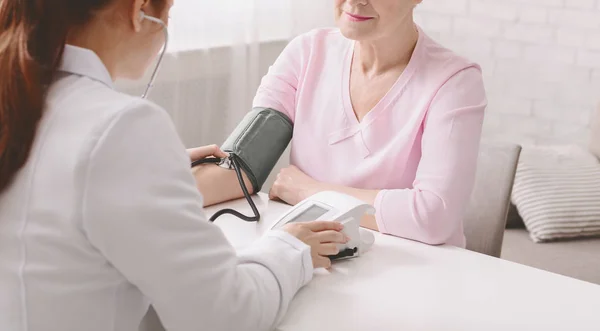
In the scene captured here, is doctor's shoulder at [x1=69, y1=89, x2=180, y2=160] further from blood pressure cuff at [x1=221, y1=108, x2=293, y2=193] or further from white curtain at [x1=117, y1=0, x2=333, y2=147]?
white curtain at [x1=117, y1=0, x2=333, y2=147]

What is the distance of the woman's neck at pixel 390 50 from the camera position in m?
1.66

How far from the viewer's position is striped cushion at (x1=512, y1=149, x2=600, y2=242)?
2.49 metres

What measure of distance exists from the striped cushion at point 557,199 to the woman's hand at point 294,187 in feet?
3.73

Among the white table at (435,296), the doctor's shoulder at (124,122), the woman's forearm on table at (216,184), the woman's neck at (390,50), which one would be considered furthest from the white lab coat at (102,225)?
the woman's neck at (390,50)

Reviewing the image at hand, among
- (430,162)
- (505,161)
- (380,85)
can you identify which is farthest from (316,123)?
(505,161)

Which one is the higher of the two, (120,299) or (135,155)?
(135,155)

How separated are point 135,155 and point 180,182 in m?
0.07

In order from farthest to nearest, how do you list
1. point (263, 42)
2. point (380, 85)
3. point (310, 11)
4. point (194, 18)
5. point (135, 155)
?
point (310, 11) < point (263, 42) < point (194, 18) < point (380, 85) < point (135, 155)

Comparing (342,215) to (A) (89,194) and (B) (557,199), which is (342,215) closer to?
(A) (89,194)

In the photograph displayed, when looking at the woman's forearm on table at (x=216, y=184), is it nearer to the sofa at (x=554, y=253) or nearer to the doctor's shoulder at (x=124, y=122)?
the doctor's shoulder at (x=124, y=122)

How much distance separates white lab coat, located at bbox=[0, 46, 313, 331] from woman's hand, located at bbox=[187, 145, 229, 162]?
0.65 meters

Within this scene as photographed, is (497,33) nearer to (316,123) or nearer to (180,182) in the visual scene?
(316,123)

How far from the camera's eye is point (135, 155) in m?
0.85

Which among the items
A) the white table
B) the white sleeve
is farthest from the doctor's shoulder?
the white table
